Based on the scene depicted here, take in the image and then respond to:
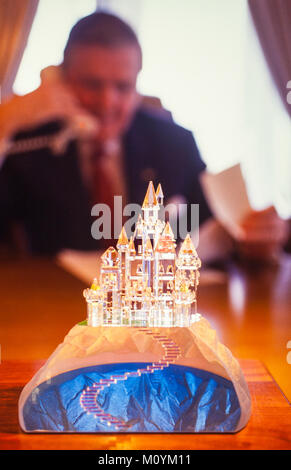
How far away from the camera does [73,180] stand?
6941 mm

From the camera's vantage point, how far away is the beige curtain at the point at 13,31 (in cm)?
415

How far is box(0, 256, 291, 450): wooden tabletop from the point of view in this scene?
7.68ft

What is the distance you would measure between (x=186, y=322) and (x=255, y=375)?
2.52ft

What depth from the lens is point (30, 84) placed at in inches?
187

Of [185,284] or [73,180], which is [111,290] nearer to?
[185,284]

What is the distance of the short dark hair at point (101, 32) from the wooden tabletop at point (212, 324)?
2.45 metres

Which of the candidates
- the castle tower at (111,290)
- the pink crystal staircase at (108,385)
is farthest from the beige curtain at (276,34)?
the pink crystal staircase at (108,385)

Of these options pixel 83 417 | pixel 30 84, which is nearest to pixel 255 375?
pixel 83 417

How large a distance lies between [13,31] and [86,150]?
102 inches

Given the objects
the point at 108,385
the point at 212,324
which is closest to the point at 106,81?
the point at 212,324

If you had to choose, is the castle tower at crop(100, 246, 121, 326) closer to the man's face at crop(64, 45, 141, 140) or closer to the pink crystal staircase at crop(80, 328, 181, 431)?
the pink crystal staircase at crop(80, 328, 181, 431)

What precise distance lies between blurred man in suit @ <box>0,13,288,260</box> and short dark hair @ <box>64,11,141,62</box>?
13 millimetres

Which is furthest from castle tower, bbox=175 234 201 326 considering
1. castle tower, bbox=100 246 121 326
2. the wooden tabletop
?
the wooden tabletop
